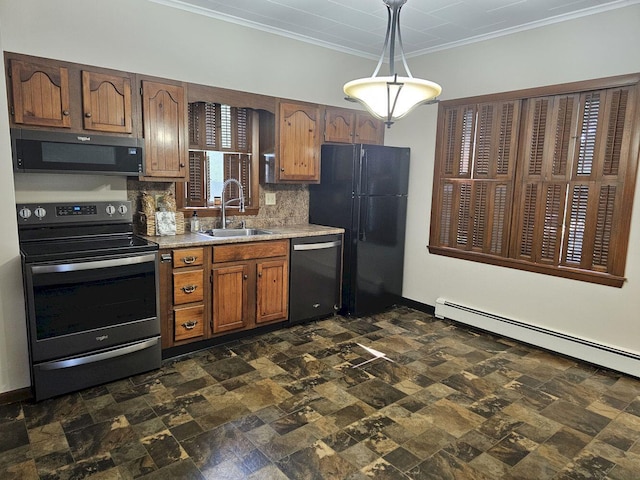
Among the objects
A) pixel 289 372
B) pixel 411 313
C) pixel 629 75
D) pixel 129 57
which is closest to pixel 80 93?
pixel 129 57

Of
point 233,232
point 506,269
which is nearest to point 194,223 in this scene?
point 233,232

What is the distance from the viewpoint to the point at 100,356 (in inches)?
108

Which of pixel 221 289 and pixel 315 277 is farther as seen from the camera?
pixel 315 277

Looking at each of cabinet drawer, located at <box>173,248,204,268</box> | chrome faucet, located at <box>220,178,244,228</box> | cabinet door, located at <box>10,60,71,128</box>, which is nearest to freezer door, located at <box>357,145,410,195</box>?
chrome faucet, located at <box>220,178,244,228</box>

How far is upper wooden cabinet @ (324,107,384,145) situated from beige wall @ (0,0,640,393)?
0.21 meters

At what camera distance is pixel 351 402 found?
2.68 m

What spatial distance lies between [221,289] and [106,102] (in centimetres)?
158

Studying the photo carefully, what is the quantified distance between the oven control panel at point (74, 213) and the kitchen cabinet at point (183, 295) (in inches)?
21.0

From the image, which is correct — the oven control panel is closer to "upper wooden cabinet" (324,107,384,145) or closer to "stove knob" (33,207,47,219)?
"stove knob" (33,207,47,219)

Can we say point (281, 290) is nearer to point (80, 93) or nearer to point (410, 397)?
point (410, 397)

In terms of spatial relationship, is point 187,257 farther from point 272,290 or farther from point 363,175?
point 363,175

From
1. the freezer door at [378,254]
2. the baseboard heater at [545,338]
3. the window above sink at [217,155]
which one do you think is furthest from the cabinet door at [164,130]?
the baseboard heater at [545,338]

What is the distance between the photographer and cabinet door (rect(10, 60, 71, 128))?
265 cm

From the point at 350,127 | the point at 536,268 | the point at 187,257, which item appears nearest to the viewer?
the point at 187,257
